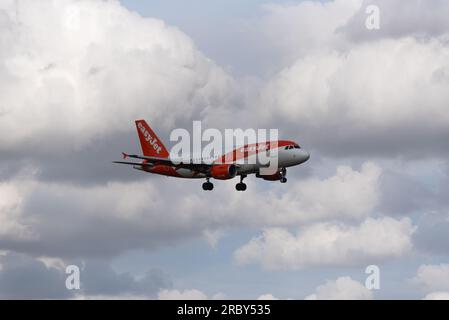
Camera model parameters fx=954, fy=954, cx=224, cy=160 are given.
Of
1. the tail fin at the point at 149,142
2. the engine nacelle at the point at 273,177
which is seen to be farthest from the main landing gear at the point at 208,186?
the tail fin at the point at 149,142

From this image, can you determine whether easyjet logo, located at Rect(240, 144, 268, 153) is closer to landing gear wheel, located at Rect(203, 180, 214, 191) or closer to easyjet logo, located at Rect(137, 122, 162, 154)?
landing gear wheel, located at Rect(203, 180, 214, 191)

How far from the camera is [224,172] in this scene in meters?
120

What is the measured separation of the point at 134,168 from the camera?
135 meters

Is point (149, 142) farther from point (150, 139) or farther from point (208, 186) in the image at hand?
point (208, 186)

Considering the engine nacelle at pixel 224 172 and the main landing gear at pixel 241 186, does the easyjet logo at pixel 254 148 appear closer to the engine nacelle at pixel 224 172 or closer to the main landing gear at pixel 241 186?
the engine nacelle at pixel 224 172

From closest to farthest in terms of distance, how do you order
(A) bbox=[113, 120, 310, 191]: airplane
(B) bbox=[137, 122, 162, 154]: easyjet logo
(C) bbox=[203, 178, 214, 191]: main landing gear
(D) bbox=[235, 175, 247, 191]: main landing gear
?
(A) bbox=[113, 120, 310, 191]: airplane
(C) bbox=[203, 178, 214, 191]: main landing gear
(D) bbox=[235, 175, 247, 191]: main landing gear
(B) bbox=[137, 122, 162, 154]: easyjet logo

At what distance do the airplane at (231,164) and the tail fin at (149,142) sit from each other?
20.0 feet

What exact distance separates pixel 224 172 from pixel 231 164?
5.36 feet

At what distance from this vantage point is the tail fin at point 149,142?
460 ft

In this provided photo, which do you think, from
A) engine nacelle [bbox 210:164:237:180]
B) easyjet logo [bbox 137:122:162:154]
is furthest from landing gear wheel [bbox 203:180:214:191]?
easyjet logo [bbox 137:122:162:154]

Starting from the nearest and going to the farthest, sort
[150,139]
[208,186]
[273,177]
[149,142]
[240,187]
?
[273,177]
[208,186]
[240,187]
[149,142]
[150,139]

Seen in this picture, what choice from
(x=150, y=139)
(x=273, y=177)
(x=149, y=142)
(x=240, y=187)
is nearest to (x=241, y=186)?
(x=240, y=187)

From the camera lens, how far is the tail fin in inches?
5522
